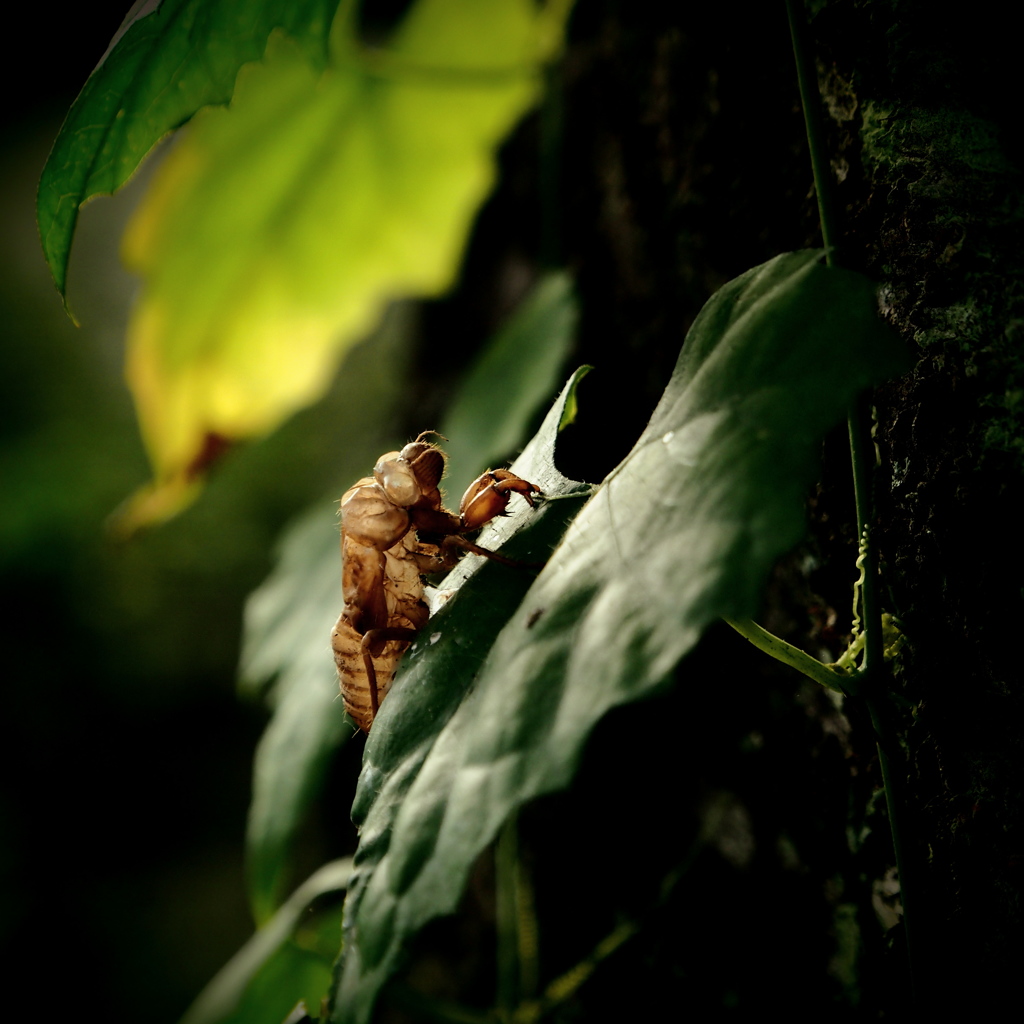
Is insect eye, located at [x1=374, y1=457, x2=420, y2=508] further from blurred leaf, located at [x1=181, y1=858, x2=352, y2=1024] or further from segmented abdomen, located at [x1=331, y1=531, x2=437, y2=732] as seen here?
blurred leaf, located at [x1=181, y1=858, x2=352, y2=1024]

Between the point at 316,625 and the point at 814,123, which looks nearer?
the point at 814,123

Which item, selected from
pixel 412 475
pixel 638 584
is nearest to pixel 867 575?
pixel 638 584

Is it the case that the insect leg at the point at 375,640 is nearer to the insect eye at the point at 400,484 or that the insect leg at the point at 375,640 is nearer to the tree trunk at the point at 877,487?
the insect eye at the point at 400,484

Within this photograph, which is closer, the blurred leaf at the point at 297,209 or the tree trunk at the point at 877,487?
the tree trunk at the point at 877,487

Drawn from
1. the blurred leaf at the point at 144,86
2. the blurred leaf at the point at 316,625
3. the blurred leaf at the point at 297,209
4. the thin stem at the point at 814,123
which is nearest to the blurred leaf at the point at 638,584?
the thin stem at the point at 814,123

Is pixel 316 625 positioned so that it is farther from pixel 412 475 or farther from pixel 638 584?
pixel 638 584

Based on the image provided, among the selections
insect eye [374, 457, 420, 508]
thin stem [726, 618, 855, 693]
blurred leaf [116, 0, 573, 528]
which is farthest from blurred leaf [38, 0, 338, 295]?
blurred leaf [116, 0, 573, 528]

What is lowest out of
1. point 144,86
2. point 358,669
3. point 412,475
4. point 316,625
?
point 316,625
